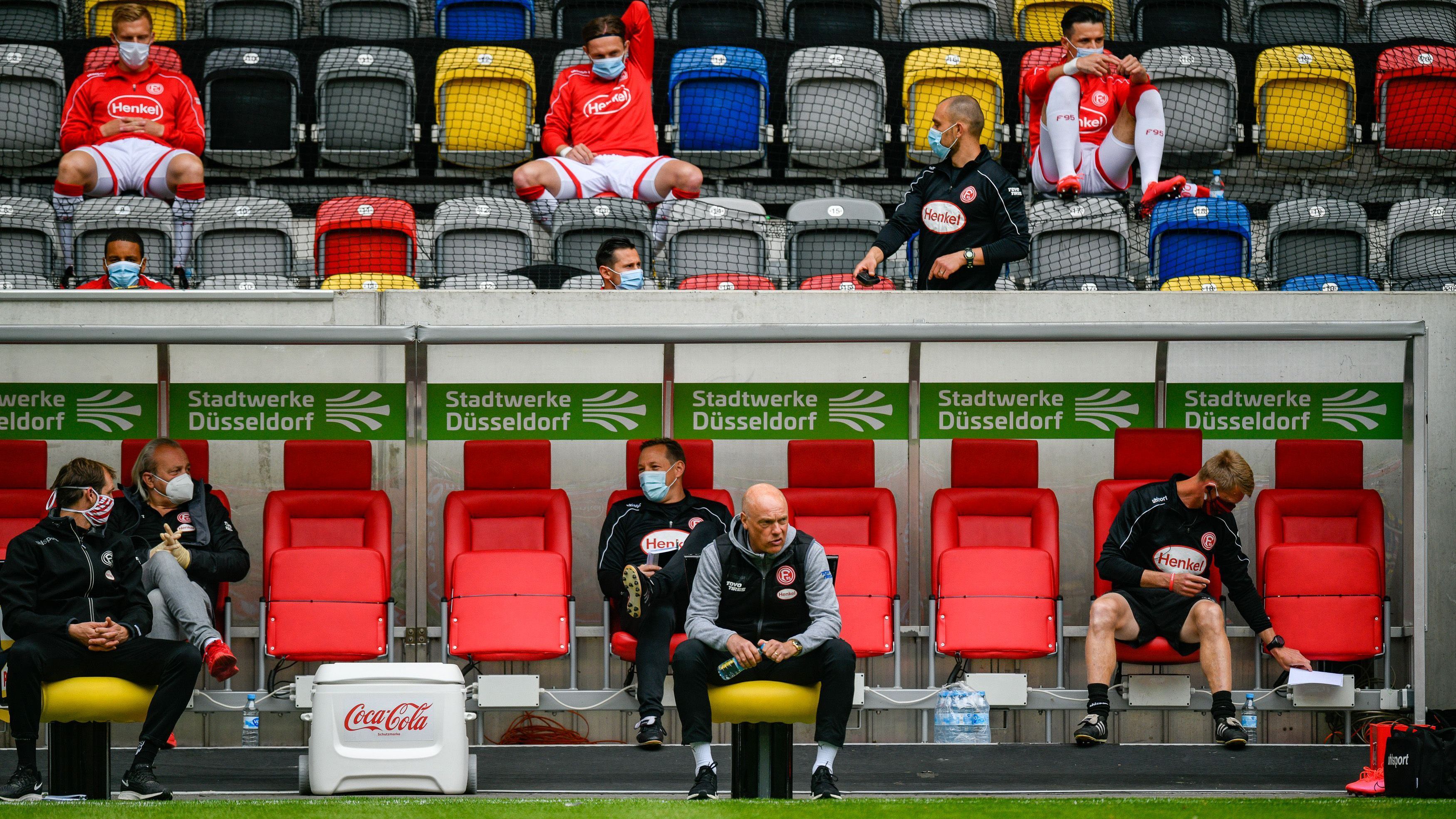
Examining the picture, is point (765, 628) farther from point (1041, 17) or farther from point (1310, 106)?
point (1041, 17)

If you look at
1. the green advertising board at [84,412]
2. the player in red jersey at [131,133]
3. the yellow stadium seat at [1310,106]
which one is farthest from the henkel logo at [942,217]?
the player in red jersey at [131,133]

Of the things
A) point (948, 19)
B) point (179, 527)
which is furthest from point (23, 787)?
point (948, 19)

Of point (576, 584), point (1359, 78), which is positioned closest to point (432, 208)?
point (576, 584)

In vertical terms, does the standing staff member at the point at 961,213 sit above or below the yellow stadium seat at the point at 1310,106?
below

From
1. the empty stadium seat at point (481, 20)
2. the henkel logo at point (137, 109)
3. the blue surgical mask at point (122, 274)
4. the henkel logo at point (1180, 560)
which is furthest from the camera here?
the empty stadium seat at point (481, 20)

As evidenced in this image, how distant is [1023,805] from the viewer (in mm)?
4910

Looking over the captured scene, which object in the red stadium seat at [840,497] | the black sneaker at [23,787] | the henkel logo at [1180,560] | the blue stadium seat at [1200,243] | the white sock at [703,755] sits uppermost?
the blue stadium seat at [1200,243]

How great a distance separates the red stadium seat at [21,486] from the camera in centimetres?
693

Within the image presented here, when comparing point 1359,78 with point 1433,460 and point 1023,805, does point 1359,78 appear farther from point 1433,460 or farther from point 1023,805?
point 1023,805

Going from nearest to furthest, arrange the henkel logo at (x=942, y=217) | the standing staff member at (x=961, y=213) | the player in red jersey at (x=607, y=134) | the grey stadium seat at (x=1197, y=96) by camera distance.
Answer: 1. the standing staff member at (x=961, y=213)
2. the henkel logo at (x=942, y=217)
3. the player in red jersey at (x=607, y=134)
4. the grey stadium seat at (x=1197, y=96)

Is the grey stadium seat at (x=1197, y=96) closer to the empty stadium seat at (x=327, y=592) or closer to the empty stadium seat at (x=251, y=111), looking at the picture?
the empty stadium seat at (x=251, y=111)

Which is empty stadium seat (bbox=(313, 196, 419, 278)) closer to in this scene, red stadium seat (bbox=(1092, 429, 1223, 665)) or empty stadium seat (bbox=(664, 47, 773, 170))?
empty stadium seat (bbox=(664, 47, 773, 170))

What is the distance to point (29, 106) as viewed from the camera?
9633mm

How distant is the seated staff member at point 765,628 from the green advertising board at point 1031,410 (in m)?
2.04
